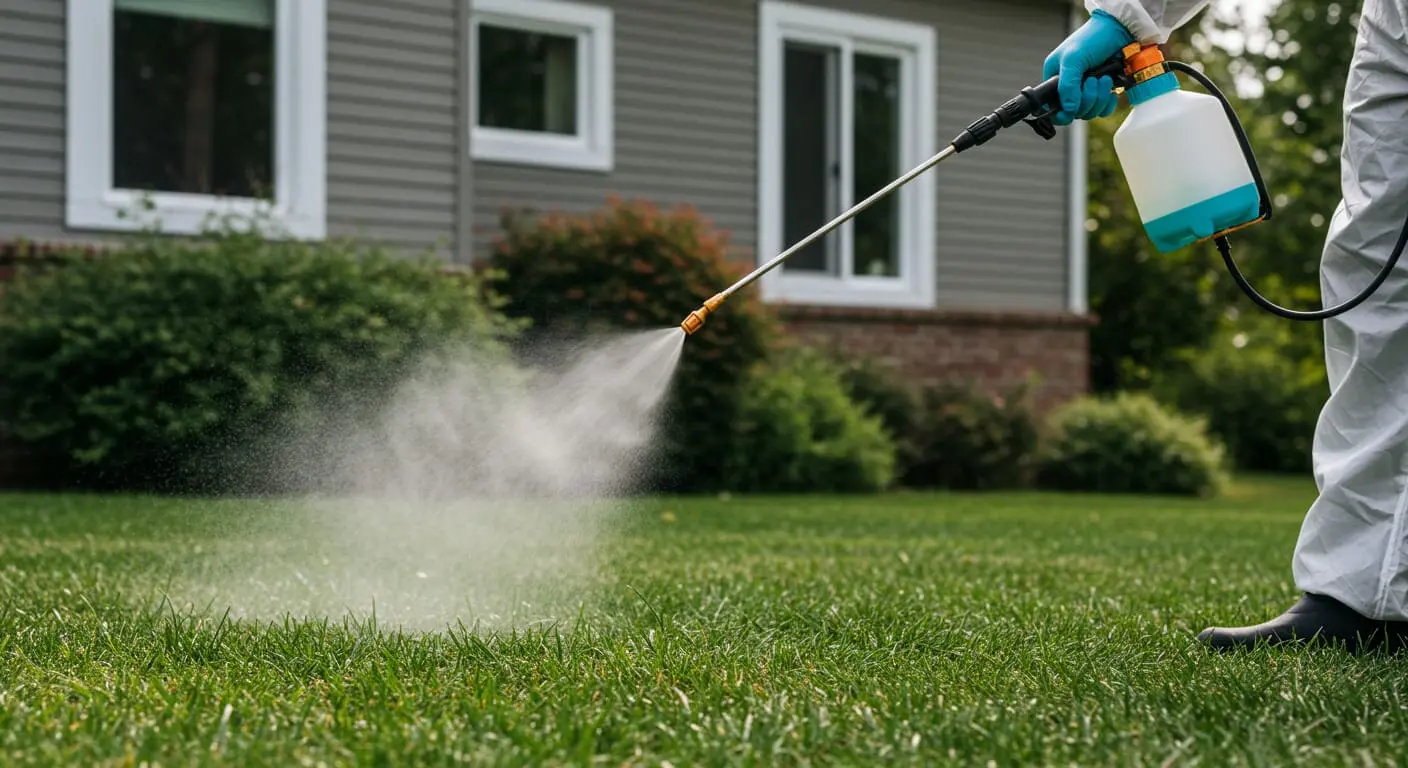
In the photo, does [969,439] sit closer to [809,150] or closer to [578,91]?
[809,150]

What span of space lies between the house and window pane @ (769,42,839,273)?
0.06 feet

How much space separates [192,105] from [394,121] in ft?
3.52

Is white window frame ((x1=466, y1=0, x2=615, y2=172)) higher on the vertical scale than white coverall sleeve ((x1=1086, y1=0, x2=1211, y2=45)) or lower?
higher

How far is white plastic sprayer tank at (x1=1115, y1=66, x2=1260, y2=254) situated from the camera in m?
2.76

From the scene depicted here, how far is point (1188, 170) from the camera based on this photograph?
2768 mm

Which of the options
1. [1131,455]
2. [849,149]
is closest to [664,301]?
[849,149]

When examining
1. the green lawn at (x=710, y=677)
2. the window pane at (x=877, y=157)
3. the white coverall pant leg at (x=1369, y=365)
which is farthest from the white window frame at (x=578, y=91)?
the white coverall pant leg at (x=1369, y=365)

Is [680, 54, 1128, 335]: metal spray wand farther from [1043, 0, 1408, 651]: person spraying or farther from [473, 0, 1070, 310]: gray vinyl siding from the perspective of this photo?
[473, 0, 1070, 310]: gray vinyl siding

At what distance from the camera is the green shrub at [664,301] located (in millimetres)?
8516

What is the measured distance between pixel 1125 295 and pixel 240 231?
43.6 feet

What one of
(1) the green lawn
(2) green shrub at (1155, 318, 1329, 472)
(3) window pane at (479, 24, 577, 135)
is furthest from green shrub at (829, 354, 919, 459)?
(2) green shrub at (1155, 318, 1329, 472)

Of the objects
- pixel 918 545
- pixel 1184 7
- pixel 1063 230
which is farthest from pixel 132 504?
pixel 1063 230

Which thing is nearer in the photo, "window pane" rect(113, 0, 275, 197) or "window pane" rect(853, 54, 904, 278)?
"window pane" rect(113, 0, 275, 197)

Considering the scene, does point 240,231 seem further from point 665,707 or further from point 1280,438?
point 1280,438
